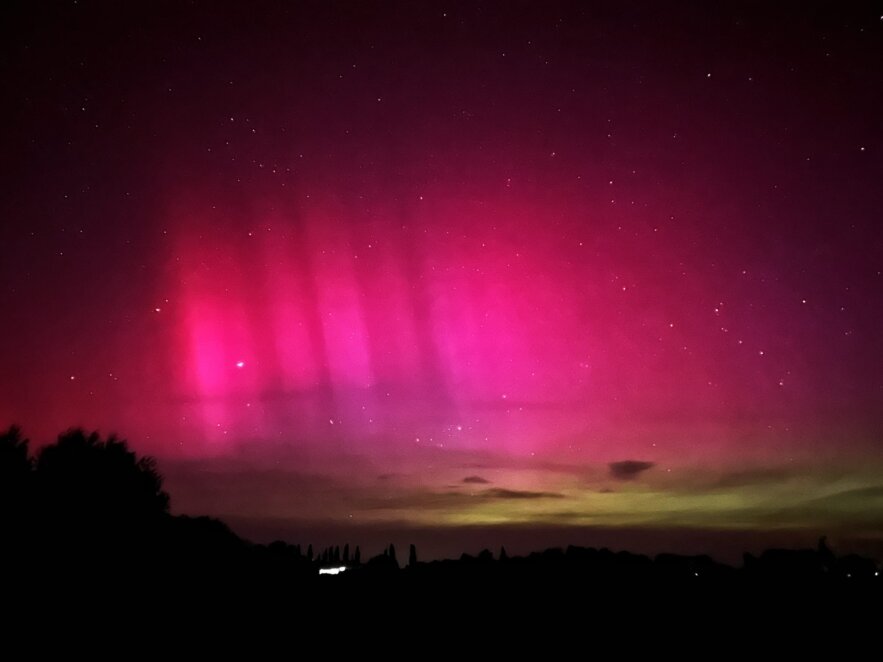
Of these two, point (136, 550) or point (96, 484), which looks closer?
point (136, 550)

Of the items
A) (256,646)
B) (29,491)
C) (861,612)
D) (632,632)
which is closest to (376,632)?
(256,646)

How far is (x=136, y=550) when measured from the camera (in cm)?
1981

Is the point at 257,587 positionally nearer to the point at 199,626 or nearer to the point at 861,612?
the point at 199,626

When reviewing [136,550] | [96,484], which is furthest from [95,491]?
[136,550]

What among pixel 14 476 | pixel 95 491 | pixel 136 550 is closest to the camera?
pixel 136 550

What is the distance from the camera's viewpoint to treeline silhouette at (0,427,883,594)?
17.3 meters

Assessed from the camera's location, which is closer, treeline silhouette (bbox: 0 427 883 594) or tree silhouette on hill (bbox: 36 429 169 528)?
treeline silhouette (bbox: 0 427 883 594)

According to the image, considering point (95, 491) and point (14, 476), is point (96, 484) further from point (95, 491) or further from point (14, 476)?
point (14, 476)

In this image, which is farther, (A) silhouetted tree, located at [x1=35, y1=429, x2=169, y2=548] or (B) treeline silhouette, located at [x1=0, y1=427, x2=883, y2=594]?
(A) silhouetted tree, located at [x1=35, y1=429, x2=169, y2=548]

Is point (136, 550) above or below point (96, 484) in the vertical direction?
below

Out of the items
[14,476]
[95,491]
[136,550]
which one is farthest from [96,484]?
[136,550]

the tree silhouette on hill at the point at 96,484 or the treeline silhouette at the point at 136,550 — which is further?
the tree silhouette on hill at the point at 96,484

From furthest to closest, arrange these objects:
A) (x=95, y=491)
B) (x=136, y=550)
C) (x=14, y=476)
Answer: (x=95, y=491)
(x=14, y=476)
(x=136, y=550)

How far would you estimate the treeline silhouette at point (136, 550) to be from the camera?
17.3 metres
